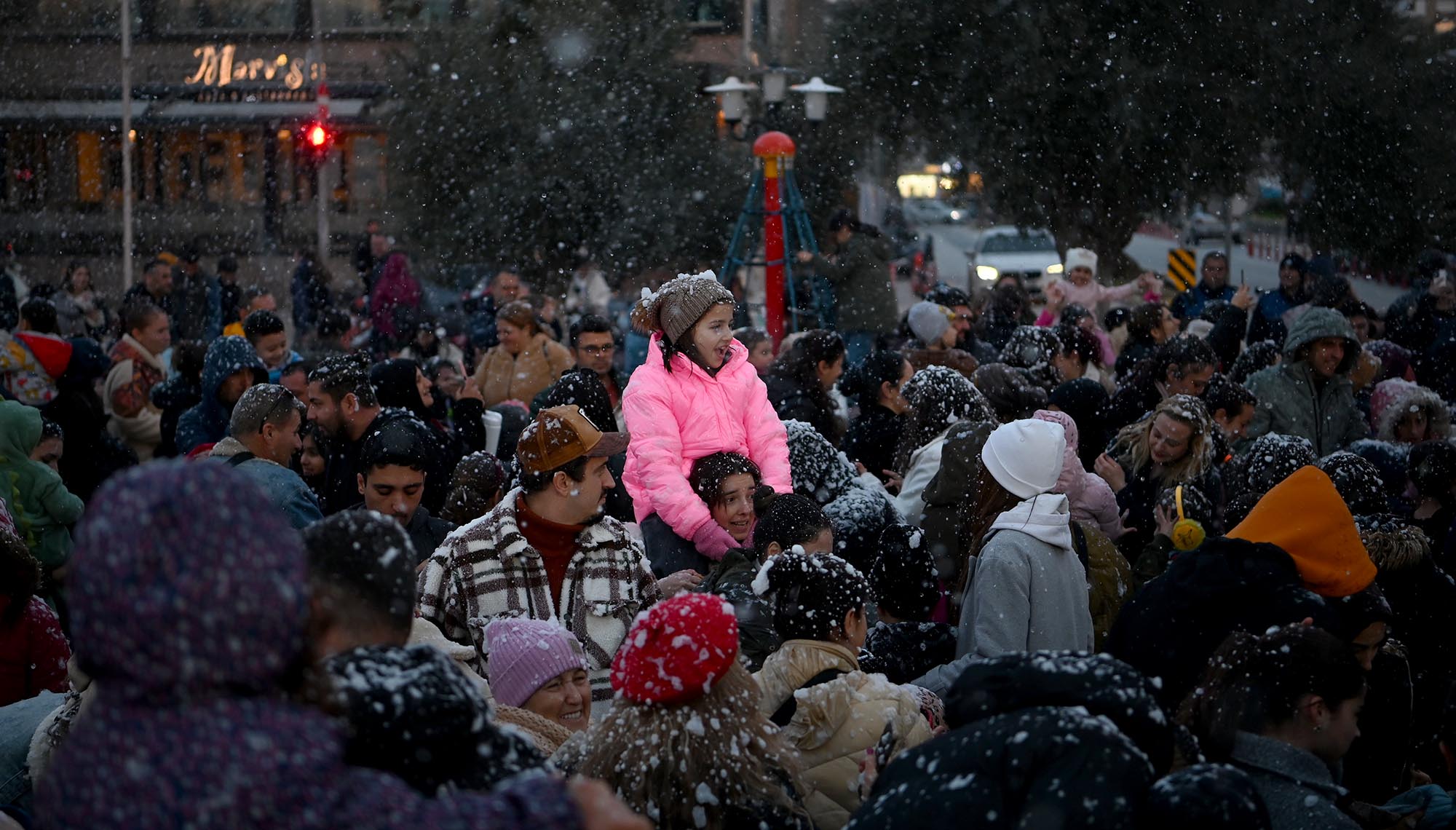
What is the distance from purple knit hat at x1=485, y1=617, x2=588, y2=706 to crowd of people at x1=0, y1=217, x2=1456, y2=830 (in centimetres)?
1

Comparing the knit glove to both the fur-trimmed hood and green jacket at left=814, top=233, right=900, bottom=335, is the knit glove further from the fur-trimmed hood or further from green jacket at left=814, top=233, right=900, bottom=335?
green jacket at left=814, top=233, right=900, bottom=335

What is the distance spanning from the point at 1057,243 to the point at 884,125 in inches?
108

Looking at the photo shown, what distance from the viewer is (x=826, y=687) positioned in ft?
11.2

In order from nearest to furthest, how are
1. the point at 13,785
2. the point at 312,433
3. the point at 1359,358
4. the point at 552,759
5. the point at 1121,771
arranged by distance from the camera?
1. the point at 1121,771
2. the point at 552,759
3. the point at 13,785
4. the point at 312,433
5. the point at 1359,358

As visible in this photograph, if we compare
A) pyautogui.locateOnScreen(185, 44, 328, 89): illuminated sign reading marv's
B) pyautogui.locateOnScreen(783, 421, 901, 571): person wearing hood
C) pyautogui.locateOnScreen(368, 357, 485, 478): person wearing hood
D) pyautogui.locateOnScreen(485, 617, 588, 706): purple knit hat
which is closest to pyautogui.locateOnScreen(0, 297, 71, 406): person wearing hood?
pyautogui.locateOnScreen(368, 357, 485, 478): person wearing hood

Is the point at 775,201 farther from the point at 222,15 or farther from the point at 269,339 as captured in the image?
the point at 222,15

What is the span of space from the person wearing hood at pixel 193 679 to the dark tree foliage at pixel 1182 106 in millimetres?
15922

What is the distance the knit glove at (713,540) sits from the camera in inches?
203

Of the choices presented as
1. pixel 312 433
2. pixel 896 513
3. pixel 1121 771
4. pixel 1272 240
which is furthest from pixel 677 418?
pixel 1272 240

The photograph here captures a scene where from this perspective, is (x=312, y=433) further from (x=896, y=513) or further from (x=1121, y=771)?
(x=1121, y=771)

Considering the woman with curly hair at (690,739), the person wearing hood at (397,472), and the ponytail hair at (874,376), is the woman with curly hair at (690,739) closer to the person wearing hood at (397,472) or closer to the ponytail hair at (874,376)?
the person wearing hood at (397,472)

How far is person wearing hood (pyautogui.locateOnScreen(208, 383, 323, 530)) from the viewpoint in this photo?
17.6ft

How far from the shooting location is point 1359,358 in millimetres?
8273

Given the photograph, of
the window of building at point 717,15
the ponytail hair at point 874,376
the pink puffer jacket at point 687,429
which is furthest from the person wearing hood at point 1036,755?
the window of building at point 717,15
